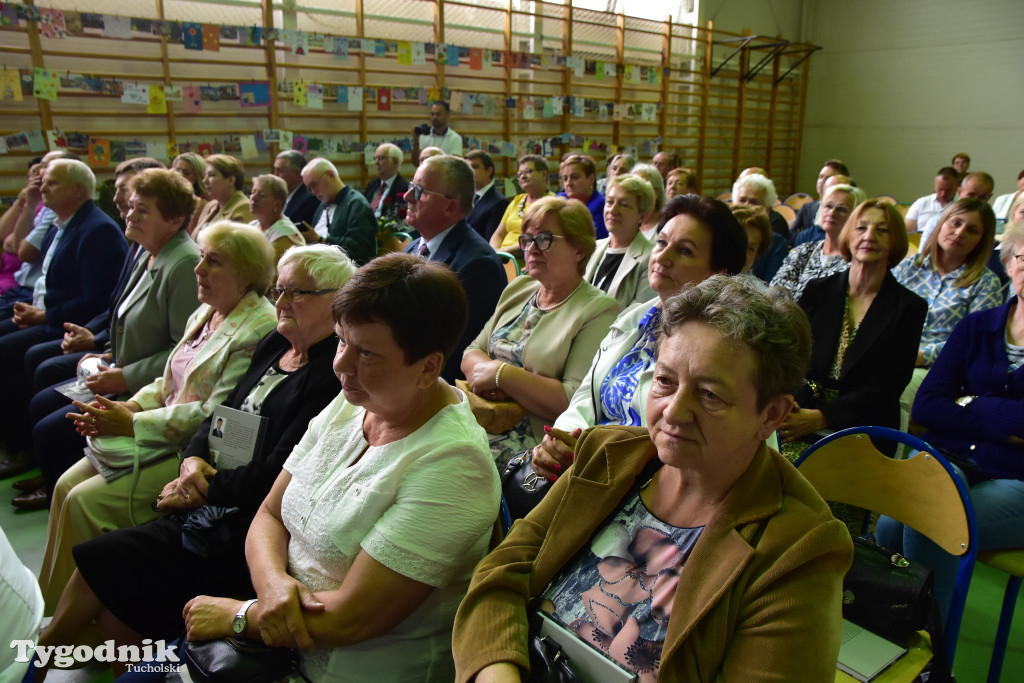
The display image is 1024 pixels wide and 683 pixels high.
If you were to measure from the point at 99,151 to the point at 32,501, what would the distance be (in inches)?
156

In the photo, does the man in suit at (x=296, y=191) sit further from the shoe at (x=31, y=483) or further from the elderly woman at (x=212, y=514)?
the elderly woman at (x=212, y=514)

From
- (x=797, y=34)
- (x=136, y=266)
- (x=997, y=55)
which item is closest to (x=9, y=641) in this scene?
(x=136, y=266)

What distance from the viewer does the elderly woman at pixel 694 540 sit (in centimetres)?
102

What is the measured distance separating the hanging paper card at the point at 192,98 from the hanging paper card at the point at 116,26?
2.05 feet

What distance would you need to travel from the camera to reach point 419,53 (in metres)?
7.69

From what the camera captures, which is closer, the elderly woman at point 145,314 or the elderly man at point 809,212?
the elderly woman at point 145,314

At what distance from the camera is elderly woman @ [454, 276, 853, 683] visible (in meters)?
1.02

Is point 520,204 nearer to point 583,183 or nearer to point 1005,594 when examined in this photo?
point 583,183

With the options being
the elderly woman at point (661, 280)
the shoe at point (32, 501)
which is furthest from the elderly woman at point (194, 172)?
the elderly woman at point (661, 280)

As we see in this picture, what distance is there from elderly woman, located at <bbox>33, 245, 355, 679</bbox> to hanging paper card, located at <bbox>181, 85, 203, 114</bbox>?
522cm

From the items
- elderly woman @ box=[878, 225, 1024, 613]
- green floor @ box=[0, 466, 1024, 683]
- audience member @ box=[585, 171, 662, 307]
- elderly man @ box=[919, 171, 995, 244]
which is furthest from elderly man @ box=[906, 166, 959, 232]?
green floor @ box=[0, 466, 1024, 683]

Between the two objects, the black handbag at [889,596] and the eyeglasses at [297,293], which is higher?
the eyeglasses at [297,293]

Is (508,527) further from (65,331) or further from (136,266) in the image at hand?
(65,331)

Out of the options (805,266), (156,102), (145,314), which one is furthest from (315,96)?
(805,266)
